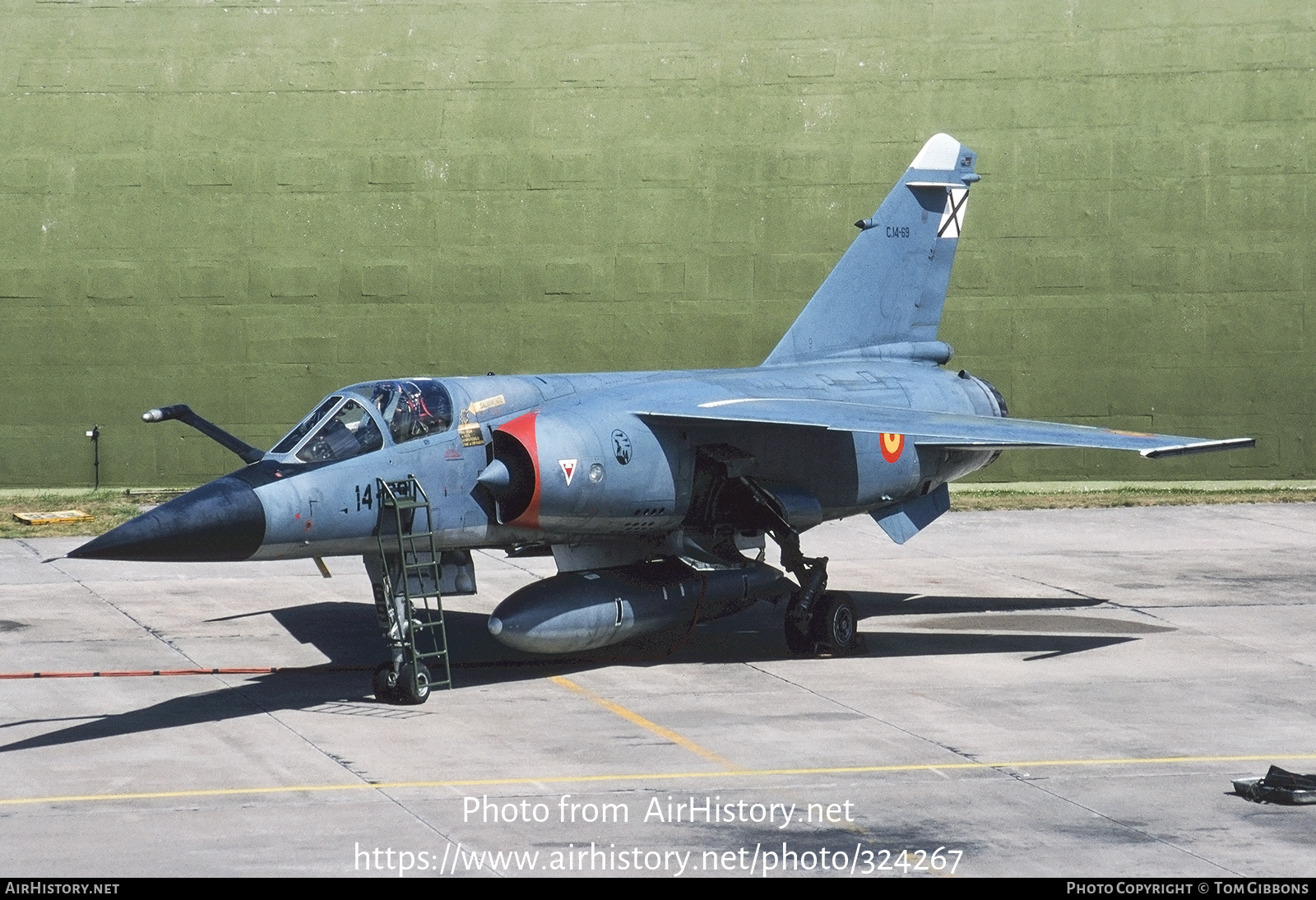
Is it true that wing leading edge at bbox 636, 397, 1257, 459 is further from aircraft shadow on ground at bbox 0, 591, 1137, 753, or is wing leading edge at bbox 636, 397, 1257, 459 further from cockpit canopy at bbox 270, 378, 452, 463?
aircraft shadow on ground at bbox 0, 591, 1137, 753

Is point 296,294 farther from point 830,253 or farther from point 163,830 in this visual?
point 163,830

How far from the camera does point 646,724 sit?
44.1ft

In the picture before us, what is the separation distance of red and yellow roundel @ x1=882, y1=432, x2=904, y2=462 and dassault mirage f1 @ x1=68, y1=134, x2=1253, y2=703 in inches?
1.0

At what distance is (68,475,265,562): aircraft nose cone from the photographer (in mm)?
12414

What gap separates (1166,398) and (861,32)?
7.75 metres

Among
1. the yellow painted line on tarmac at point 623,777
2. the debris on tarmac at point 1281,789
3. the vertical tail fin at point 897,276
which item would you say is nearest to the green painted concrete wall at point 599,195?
the vertical tail fin at point 897,276

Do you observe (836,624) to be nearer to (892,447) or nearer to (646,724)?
(892,447)

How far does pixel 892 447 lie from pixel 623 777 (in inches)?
255

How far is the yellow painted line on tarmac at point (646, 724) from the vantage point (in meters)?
12.3

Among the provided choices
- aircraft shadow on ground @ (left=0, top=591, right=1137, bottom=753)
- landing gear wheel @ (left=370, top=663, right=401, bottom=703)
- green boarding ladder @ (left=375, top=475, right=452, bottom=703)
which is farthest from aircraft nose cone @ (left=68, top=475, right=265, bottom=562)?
landing gear wheel @ (left=370, top=663, right=401, bottom=703)

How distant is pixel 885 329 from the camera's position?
19203 millimetres

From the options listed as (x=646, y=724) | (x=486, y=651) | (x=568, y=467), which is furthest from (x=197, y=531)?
(x=486, y=651)

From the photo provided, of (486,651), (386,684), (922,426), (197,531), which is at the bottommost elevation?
(486,651)

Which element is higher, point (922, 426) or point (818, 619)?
point (922, 426)
